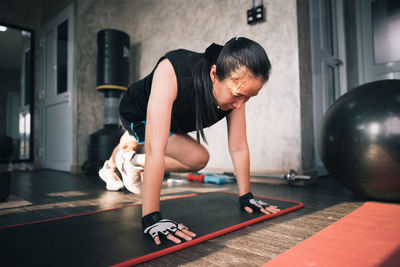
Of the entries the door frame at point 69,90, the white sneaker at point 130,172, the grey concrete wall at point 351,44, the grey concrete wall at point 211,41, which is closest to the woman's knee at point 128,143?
the white sneaker at point 130,172

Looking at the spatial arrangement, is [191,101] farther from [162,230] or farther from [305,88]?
[305,88]

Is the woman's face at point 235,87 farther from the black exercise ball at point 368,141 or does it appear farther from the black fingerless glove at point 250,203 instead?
the black exercise ball at point 368,141

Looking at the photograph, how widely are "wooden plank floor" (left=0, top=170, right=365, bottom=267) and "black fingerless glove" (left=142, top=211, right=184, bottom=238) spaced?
90mm

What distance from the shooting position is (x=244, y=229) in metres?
0.98

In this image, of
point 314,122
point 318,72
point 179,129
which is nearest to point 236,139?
point 179,129

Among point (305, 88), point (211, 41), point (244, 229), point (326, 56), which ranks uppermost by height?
point (211, 41)

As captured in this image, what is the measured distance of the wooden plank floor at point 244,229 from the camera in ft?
2.46

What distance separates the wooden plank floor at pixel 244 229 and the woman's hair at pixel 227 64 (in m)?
0.46

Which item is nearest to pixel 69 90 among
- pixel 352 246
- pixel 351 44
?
pixel 352 246

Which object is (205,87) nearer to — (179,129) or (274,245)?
(179,129)

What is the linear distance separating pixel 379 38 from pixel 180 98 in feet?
11.2

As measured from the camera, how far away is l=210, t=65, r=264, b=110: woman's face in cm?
89

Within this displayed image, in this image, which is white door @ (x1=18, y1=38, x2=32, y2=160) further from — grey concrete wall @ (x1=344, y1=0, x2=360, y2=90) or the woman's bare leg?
grey concrete wall @ (x1=344, y1=0, x2=360, y2=90)

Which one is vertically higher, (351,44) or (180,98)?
(351,44)
